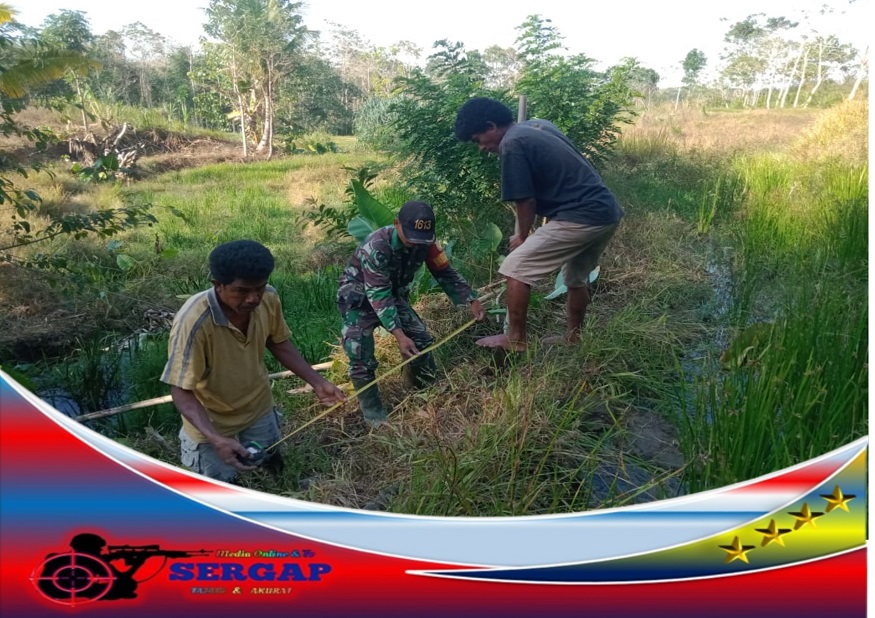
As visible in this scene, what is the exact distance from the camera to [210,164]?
11.0m

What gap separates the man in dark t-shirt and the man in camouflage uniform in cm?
36

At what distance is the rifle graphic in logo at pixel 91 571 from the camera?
4.50 feet

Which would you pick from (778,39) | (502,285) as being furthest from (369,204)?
(778,39)

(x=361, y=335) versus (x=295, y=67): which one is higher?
(x=295, y=67)

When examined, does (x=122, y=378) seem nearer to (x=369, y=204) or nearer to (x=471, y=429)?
(x=369, y=204)

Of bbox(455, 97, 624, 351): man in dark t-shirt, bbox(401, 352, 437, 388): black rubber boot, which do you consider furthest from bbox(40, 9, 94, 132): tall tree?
bbox(401, 352, 437, 388): black rubber boot

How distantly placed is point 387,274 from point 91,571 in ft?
6.14

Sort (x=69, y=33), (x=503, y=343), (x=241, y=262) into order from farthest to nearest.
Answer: (x=503, y=343) < (x=69, y=33) < (x=241, y=262)

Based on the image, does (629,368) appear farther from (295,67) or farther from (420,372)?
(295,67)

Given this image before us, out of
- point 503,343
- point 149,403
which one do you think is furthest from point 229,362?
point 503,343

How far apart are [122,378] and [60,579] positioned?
9.25 ft

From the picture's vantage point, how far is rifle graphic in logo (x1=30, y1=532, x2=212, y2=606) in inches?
53.9

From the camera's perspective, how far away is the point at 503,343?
352cm


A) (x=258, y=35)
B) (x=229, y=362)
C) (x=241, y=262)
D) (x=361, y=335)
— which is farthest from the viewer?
(x=258, y=35)
